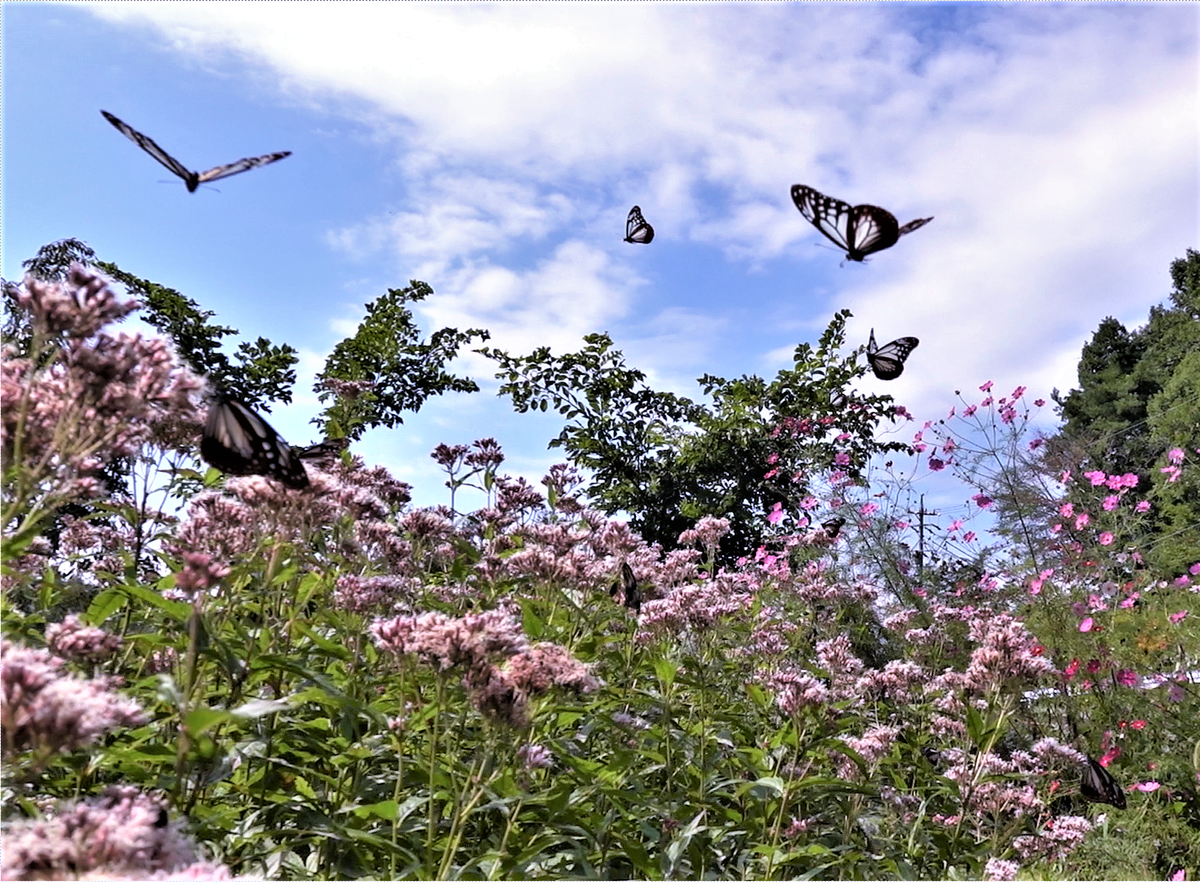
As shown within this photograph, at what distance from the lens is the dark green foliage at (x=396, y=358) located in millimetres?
12055

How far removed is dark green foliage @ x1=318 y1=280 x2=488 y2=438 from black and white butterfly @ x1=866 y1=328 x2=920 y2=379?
235 inches

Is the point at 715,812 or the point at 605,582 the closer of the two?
the point at 715,812

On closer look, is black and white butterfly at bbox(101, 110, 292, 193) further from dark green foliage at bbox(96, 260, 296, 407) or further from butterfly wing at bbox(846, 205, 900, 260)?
dark green foliage at bbox(96, 260, 296, 407)

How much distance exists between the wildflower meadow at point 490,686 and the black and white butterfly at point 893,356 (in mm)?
1577

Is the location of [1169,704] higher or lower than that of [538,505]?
lower

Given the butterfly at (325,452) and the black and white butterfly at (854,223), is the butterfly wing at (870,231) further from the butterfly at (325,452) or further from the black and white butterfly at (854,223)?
the butterfly at (325,452)

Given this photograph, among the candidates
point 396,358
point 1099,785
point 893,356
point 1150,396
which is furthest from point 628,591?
point 1150,396

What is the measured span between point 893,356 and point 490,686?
6.73 m

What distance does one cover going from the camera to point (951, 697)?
4957mm

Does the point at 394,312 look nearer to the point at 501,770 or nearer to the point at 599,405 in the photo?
the point at 599,405

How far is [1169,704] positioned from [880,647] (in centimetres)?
285

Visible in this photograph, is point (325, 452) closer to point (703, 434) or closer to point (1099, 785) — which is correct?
point (1099, 785)

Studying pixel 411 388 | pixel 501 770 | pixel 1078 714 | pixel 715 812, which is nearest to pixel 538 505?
pixel 715 812

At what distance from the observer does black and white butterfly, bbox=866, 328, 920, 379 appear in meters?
8.32
